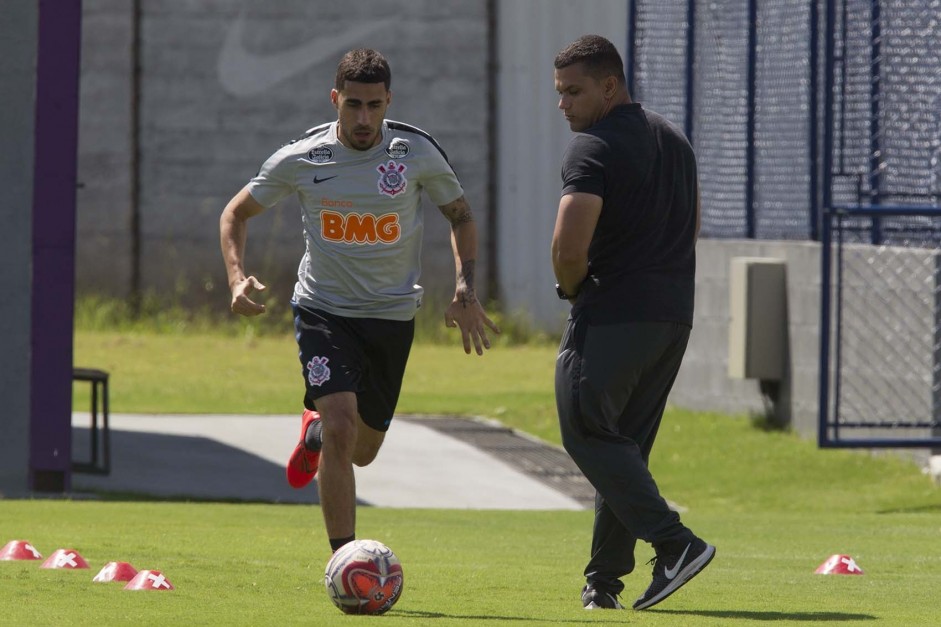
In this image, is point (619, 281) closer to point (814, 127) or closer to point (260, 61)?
point (814, 127)

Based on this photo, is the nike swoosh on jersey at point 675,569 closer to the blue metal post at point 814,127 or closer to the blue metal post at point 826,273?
the blue metal post at point 826,273

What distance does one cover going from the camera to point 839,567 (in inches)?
322

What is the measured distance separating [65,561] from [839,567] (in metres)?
3.35

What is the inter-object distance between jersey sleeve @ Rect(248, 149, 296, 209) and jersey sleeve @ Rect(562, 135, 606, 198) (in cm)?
143

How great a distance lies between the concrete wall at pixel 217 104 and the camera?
24.5 meters

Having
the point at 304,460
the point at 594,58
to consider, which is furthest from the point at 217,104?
the point at 594,58

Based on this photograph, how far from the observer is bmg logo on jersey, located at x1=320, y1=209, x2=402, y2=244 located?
24.2ft

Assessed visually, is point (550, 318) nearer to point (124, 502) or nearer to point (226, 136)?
point (226, 136)

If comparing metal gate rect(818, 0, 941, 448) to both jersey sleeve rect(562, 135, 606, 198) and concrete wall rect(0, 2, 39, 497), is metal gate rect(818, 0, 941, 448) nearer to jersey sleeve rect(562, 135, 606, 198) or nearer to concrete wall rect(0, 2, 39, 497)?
concrete wall rect(0, 2, 39, 497)

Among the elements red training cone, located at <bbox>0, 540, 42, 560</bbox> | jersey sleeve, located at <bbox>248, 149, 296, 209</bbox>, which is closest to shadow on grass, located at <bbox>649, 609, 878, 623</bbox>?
jersey sleeve, located at <bbox>248, 149, 296, 209</bbox>

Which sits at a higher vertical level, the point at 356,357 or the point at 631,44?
the point at 631,44

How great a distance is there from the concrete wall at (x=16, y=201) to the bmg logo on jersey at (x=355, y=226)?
5.99 meters

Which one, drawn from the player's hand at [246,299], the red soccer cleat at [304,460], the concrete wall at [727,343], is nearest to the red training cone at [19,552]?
the red soccer cleat at [304,460]

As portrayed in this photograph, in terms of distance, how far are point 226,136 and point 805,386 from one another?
438 inches
